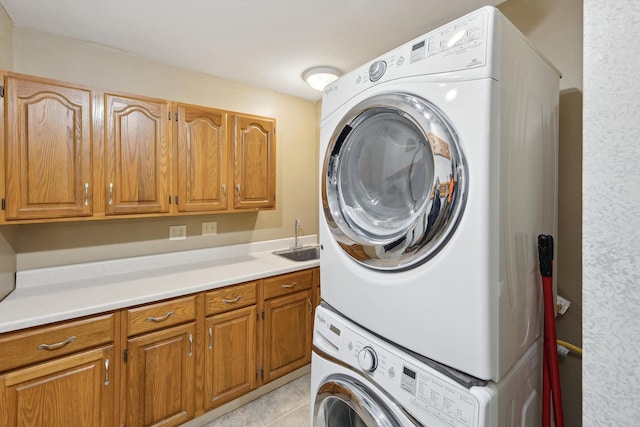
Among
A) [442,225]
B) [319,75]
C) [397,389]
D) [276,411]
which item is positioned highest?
[319,75]

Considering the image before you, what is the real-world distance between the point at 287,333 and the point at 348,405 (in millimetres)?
1075

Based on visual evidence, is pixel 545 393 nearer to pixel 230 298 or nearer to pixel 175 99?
pixel 230 298

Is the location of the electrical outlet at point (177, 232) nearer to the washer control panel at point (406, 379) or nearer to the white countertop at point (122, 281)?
the white countertop at point (122, 281)

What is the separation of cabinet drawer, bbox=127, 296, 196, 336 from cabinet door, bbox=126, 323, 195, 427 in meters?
0.04

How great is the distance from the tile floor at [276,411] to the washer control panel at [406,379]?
1.06 meters

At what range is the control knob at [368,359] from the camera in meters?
1.02

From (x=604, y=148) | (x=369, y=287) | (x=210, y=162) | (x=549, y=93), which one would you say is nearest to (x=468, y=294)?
(x=369, y=287)

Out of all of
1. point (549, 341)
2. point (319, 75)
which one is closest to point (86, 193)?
point (319, 75)

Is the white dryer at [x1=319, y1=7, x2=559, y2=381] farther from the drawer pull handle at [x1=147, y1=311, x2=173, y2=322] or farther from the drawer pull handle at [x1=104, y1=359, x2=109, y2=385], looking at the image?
the drawer pull handle at [x1=104, y1=359, x2=109, y2=385]

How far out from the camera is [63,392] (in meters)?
1.37

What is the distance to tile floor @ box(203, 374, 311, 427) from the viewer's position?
1.88m

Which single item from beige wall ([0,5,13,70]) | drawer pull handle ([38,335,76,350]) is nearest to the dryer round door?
drawer pull handle ([38,335,76,350])

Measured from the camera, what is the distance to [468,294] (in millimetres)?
785

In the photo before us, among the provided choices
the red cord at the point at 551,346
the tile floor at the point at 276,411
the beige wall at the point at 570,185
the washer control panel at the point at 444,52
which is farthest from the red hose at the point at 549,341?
the tile floor at the point at 276,411
